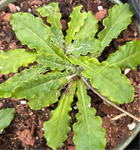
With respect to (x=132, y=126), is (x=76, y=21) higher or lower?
higher

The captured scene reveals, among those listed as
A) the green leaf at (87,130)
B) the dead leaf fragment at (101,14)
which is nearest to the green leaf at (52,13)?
the dead leaf fragment at (101,14)

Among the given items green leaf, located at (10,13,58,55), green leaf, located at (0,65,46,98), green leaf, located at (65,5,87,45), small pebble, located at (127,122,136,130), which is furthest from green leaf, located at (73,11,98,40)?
small pebble, located at (127,122,136,130)

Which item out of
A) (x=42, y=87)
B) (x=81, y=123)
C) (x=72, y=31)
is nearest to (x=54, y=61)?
(x=42, y=87)

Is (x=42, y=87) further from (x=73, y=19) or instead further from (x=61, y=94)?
(x=73, y=19)

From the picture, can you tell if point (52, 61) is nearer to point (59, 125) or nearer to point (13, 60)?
point (13, 60)

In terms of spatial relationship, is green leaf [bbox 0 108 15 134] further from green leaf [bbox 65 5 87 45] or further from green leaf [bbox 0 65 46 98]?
green leaf [bbox 65 5 87 45]

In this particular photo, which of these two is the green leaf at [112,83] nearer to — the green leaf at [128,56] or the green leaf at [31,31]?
the green leaf at [128,56]

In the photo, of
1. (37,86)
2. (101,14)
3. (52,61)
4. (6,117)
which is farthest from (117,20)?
(6,117)
